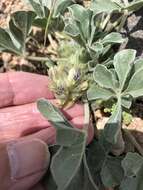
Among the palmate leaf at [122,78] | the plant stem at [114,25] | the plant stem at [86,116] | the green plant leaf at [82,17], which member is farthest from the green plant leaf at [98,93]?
the plant stem at [114,25]

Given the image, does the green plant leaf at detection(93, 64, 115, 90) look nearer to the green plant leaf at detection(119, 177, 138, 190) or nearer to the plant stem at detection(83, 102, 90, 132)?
the plant stem at detection(83, 102, 90, 132)

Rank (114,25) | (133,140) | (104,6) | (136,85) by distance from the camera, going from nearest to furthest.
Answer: (136,85), (104,6), (133,140), (114,25)

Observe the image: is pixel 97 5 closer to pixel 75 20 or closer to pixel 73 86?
pixel 75 20

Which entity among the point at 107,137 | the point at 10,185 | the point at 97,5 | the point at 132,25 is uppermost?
the point at 97,5

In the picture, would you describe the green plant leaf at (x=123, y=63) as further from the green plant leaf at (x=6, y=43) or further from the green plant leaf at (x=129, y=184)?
the green plant leaf at (x=6, y=43)

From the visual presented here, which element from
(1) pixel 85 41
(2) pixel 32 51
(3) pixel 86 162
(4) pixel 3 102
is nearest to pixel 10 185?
(3) pixel 86 162

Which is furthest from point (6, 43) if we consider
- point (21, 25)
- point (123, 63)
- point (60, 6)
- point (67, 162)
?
point (67, 162)

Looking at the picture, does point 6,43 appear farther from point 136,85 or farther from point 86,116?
point 136,85
